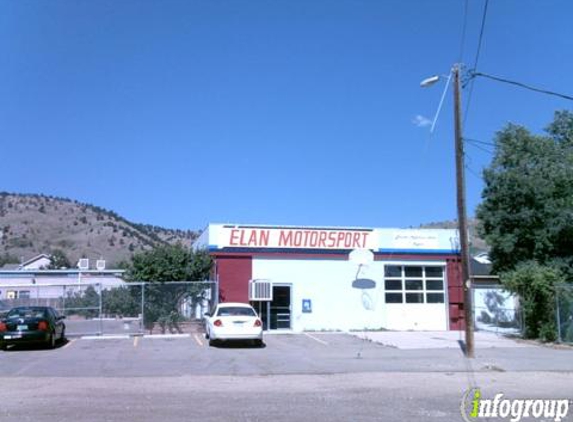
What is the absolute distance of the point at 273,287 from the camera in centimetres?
2927

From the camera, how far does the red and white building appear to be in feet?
95.0

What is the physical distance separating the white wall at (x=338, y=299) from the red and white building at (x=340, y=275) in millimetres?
46

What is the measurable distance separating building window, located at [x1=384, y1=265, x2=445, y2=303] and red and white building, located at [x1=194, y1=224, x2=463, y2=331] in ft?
0.16

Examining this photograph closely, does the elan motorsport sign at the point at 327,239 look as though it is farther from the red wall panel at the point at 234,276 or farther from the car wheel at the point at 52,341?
the car wheel at the point at 52,341

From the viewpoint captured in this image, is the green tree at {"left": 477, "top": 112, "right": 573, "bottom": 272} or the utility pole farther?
the green tree at {"left": 477, "top": 112, "right": 573, "bottom": 272}

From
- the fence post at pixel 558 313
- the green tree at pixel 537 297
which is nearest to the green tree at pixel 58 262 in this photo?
the green tree at pixel 537 297

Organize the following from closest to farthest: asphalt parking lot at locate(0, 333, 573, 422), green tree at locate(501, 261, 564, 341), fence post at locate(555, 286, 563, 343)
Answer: asphalt parking lot at locate(0, 333, 573, 422) → fence post at locate(555, 286, 563, 343) → green tree at locate(501, 261, 564, 341)

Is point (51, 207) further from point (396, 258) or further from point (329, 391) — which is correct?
point (329, 391)

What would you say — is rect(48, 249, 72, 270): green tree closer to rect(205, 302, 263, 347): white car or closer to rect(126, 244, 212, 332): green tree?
rect(126, 244, 212, 332): green tree

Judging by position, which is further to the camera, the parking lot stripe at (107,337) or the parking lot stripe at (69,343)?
the parking lot stripe at (107,337)

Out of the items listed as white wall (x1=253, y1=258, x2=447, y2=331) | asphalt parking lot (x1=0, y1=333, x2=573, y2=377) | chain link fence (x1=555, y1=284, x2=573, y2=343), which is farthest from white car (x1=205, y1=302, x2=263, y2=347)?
chain link fence (x1=555, y1=284, x2=573, y2=343)

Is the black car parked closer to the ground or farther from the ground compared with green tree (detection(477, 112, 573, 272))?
closer to the ground

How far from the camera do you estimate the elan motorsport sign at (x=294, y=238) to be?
29.1 meters

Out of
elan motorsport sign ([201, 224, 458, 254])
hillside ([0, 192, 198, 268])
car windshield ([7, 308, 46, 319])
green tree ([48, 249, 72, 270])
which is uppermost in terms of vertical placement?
hillside ([0, 192, 198, 268])
